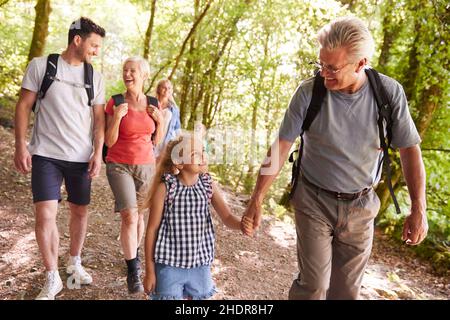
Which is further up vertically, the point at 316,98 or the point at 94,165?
the point at 316,98

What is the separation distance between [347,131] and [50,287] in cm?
276

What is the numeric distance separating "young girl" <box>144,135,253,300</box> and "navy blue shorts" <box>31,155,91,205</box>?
3.70ft

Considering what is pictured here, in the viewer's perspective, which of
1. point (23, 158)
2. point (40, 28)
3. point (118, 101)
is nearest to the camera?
point (23, 158)

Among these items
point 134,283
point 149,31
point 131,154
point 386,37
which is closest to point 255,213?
point 131,154

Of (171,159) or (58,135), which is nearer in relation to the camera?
(171,159)

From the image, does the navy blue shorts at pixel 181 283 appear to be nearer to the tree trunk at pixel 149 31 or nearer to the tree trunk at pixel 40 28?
the tree trunk at pixel 40 28

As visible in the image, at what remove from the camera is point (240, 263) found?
5.62m

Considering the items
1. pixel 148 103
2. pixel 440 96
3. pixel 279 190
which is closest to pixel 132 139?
pixel 148 103

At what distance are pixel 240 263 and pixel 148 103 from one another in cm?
266

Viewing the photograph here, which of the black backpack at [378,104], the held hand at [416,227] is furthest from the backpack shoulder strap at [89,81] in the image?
the held hand at [416,227]

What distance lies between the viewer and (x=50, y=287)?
3.58m

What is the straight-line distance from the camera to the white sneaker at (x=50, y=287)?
3539mm

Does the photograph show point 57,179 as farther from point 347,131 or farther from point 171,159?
point 347,131

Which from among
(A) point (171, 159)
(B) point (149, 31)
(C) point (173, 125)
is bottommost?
(A) point (171, 159)
